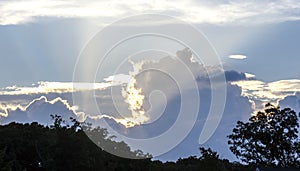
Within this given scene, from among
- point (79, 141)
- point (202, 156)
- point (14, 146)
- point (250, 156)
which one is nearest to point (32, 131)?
point (14, 146)

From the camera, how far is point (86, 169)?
7306 cm

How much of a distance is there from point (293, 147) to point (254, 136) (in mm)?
6949

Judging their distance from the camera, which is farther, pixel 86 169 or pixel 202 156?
pixel 202 156

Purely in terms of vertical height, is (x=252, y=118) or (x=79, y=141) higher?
(x=252, y=118)

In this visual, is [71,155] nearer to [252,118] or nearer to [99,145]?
[99,145]

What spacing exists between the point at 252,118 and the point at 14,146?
5519cm

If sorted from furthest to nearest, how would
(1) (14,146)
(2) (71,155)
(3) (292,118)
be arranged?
1. (3) (292,118)
2. (1) (14,146)
3. (2) (71,155)

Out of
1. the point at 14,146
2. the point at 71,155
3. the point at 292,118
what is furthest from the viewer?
the point at 292,118

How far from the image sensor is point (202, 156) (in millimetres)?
78938

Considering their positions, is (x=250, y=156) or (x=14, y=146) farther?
(x=250, y=156)

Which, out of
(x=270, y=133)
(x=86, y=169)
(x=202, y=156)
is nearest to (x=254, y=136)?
(x=270, y=133)

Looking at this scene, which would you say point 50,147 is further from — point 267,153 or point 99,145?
point 267,153

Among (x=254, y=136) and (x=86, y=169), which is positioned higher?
(x=254, y=136)

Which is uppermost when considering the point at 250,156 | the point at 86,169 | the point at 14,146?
the point at 250,156
